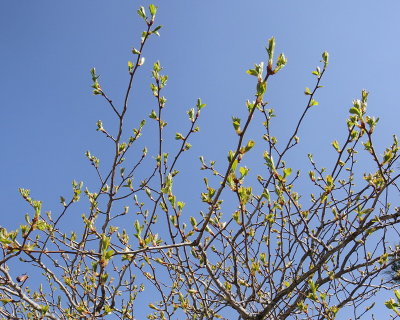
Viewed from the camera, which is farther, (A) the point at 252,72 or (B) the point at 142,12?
(B) the point at 142,12

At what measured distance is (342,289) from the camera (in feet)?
11.3

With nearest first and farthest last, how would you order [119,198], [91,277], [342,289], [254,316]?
[254,316] < [342,289] < [119,198] < [91,277]

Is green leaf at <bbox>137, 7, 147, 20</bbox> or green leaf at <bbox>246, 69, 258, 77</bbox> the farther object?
green leaf at <bbox>137, 7, 147, 20</bbox>

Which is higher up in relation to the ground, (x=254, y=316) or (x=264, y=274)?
(x=264, y=274)

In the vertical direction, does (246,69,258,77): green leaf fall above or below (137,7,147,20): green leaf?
below

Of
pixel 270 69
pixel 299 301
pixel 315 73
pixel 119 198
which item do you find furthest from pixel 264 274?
pixel 270 69

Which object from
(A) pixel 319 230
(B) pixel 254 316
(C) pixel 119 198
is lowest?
(B) pixel 254 316

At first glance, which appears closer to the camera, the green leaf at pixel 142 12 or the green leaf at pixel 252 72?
the green leaf at pixel 252 72

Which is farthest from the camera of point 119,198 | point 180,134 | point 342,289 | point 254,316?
point 119,198

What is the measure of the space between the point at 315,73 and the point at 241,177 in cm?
147

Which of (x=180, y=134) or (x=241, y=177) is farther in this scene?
(x=180, y=134)

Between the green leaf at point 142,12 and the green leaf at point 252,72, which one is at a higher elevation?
the green leaf at point 142,12

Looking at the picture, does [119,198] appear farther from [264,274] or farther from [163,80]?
[264,274]

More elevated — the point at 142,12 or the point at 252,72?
the point at 142,12
